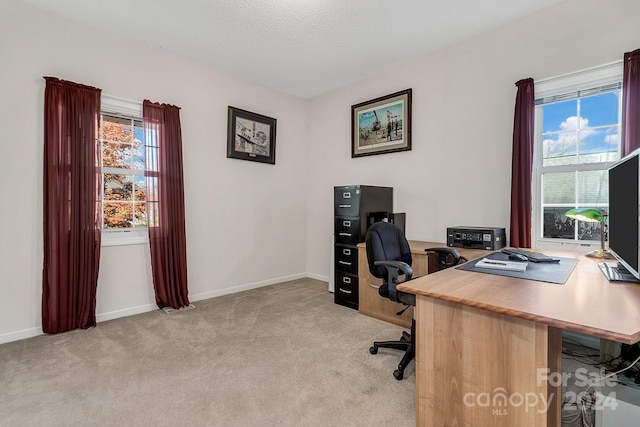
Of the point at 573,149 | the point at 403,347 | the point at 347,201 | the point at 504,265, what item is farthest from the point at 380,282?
the point at 573,149

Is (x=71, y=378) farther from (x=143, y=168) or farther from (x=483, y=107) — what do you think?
(x=483, y=107)

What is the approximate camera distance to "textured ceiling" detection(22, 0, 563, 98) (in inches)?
99.0

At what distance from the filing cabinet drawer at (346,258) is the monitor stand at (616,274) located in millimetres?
2067

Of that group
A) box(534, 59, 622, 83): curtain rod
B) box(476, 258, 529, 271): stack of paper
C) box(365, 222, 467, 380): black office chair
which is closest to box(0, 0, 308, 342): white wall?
box(365, 222, 467, 380): black office chair

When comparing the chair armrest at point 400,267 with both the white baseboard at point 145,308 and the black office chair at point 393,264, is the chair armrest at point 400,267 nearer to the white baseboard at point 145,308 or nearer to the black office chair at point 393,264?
the black office chair at point 393,264

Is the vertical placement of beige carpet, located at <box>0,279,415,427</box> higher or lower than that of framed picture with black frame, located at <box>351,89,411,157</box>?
lower

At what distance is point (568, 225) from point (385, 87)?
8.32 feet

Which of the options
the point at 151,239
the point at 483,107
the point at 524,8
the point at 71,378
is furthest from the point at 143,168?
the point at 524,8

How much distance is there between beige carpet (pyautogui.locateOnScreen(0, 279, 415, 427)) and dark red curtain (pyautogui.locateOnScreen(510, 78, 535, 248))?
4.77 ft

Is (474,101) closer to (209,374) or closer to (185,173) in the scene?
(185,173)

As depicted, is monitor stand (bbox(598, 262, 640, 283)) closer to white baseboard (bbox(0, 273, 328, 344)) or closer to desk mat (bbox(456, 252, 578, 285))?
desk mat (bbox(456, 252, 578, 285))

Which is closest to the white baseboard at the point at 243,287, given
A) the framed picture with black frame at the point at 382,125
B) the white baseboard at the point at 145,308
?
the white baseboard at the point at 145,308

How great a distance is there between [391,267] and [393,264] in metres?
0.05

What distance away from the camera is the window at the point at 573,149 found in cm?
239
